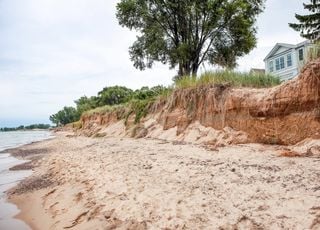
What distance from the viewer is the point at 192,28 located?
20344 mm

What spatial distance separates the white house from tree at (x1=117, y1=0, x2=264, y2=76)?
30.8 feet

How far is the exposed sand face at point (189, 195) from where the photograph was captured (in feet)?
12.6

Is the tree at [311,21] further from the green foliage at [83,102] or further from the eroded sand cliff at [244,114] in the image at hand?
the green foliage at [83,102]

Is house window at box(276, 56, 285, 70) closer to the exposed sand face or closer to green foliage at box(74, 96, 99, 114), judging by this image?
the exposed sand face

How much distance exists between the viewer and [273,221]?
141 inches

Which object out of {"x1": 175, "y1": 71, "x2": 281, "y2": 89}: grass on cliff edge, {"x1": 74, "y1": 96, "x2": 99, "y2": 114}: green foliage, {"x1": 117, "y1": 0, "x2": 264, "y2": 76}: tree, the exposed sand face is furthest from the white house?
{"x1": 74, "y1": 96, "x2": 99, "y2": 114}: green foliage

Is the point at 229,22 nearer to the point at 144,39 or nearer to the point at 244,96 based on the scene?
the point at 144,39

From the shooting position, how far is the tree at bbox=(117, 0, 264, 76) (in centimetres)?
1903

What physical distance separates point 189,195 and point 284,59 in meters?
28.8

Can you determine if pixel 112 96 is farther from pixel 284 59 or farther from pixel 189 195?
pixel 189 195

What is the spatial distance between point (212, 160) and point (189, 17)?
15.0 metres

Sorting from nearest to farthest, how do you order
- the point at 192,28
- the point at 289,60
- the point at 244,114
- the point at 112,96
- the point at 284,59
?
the point at 244,114 < the point at 192,28 < the point at 289,60 < the point at 284,59 < the point at 112,96

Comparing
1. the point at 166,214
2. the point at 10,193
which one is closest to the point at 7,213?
the point at 10,193

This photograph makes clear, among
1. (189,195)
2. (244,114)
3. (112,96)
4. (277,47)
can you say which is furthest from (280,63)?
(112,96)
